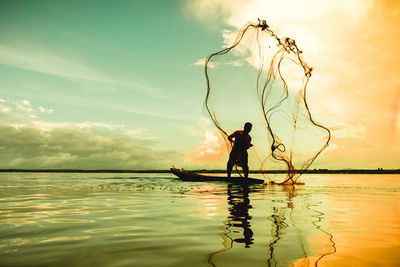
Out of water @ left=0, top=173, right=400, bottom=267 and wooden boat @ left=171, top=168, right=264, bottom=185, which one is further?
wooden boat @ left=171, top=168, right=264, bottom=185

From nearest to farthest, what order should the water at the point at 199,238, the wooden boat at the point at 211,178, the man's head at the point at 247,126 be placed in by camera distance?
the water at the point at 199,238
the man's head at the point at 247,126
the wooden boat at the point at 211,178

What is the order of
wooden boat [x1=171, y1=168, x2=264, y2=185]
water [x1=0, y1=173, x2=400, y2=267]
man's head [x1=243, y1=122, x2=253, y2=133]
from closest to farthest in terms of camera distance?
water [x1=0, y1=173, x2=400, y2=267]
man's head [x1=243, y1=122, x2=253, y2=133]
wooden boat [x1=171, y1=168, x2=264, y2=185]

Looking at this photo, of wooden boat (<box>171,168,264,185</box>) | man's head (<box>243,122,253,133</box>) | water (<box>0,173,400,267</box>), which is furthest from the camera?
wooden boat (<box>171,168,264,185</box>)

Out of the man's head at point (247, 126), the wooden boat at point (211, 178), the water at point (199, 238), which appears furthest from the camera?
the wooden boat at point (211, 178)

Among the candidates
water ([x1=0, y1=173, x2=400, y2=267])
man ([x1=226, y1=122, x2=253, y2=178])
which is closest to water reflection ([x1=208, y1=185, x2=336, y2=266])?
water ([x1=0, y1=173, x2=400, y2=267])

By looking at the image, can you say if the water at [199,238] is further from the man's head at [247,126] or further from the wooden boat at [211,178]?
the wooden boat at [211,178]

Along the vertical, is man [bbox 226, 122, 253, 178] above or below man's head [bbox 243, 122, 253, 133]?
below

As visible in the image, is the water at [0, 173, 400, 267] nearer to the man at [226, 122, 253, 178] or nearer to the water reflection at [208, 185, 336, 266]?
the water reflection at [208, 185, 336, 266]

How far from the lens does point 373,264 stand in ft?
11.8

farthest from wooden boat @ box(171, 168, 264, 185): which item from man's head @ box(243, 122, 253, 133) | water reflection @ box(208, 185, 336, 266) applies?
water reflection @ box(208, 185, 336, 266)

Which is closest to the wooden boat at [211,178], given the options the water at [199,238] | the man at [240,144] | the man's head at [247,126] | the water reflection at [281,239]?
the man at [240,144]

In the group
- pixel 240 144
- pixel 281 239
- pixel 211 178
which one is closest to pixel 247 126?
pixel 240 144

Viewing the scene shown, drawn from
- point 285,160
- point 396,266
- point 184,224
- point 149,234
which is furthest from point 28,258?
point 285,160

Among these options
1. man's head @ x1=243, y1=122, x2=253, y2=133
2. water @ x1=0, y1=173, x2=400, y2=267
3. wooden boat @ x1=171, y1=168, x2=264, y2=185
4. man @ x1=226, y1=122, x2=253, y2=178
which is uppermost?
man's head @ x1=243, y1=122, x2=253, y2=133
